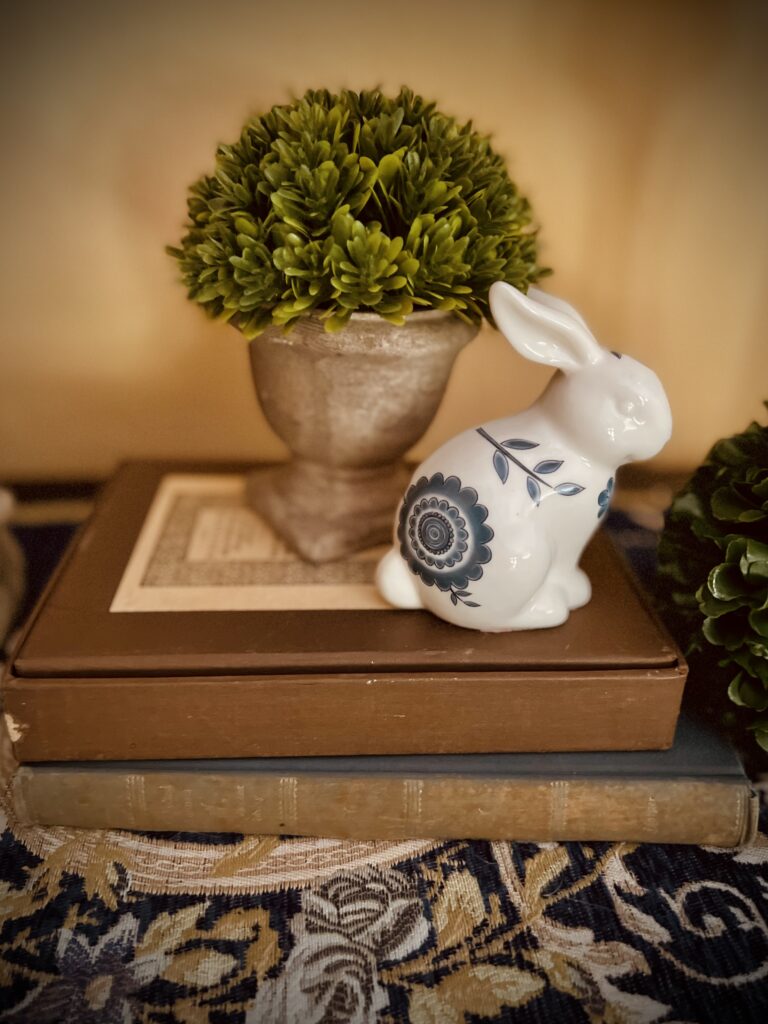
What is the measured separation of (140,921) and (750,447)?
0.54 metres

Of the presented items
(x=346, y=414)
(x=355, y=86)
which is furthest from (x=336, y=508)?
(x=355, y=86)

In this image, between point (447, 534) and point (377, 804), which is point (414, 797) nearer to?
point (377, 804)

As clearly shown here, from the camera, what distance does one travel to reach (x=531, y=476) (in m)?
0.57

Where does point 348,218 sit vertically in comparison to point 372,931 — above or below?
above

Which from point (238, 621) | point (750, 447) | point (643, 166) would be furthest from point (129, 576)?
point (643, 166)

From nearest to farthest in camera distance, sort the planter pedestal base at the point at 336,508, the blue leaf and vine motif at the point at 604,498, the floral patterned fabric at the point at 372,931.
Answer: the floral patterned fabric at the point at 372,931
the blue leaf and vine motif at the point at 604,498
the planter pedestal base at the point at 336,508

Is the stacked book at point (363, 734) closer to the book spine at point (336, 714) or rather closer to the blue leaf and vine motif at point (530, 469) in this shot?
the book spine at point (336, 714)

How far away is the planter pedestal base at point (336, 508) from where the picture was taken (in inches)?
27.4

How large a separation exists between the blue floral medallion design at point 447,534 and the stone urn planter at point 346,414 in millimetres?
81

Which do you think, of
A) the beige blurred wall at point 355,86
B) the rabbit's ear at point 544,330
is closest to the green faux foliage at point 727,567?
the rabbit's ear at point 544,330

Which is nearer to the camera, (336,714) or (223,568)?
(336,714)

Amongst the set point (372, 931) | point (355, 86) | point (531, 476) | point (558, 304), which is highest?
point (355, 86)

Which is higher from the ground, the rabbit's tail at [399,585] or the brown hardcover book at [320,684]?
the rabbit's tail at [399,585]

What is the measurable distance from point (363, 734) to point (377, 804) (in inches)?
2.0
